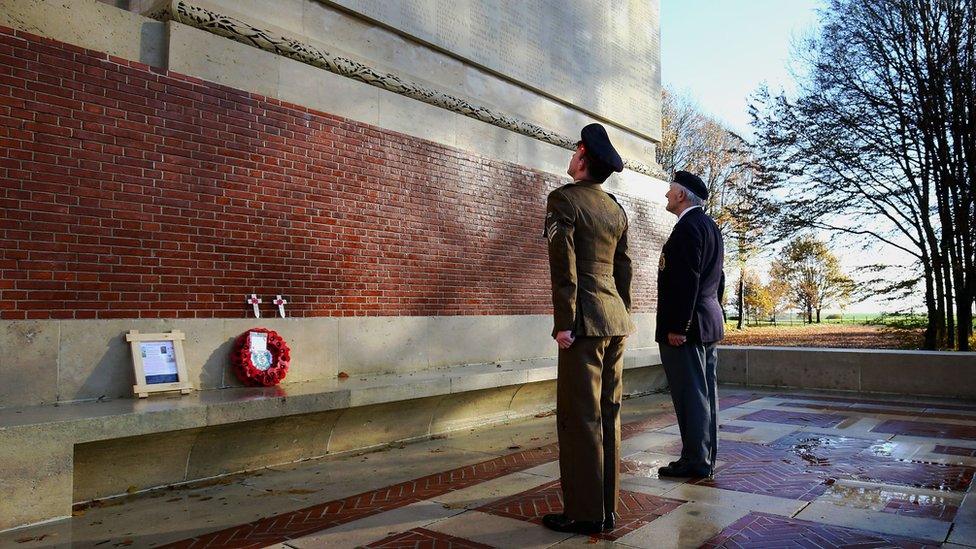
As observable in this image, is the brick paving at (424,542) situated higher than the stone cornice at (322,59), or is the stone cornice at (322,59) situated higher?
the stone cornice at (322,59)

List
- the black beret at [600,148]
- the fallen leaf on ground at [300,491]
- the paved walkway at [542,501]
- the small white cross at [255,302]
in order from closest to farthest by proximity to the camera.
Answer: the paved walkway at [542,501]
the black beret at [600,148]
the fallen leaf on ground at [300,491]
the small white cross at [255,302]

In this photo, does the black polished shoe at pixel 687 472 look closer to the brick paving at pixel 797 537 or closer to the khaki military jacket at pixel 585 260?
the brick paving at pixel 797 537

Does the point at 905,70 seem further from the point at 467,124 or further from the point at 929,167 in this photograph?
the point at 467,124

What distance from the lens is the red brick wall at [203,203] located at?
16.3 feet

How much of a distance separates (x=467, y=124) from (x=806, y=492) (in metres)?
6.06

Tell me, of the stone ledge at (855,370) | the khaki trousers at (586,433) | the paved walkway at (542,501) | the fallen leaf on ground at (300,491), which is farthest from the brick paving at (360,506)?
the stone ledge at (855,370)

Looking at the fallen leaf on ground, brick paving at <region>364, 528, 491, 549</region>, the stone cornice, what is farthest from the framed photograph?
the stone cornice

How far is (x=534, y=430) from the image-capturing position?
7660 mm

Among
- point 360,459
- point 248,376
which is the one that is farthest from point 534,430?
point 248,376

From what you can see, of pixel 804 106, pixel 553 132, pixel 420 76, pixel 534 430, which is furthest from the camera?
pixel 804 106

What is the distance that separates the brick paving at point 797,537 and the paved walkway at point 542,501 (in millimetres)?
11

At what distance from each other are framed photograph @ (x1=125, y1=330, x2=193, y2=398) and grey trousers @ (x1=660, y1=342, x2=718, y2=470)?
13.2ft

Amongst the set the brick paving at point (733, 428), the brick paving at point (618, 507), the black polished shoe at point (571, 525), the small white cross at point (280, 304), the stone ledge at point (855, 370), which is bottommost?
the brick paving at point (733, 428)

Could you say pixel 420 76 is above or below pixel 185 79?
above
